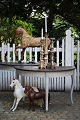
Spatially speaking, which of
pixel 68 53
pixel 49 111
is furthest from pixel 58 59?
pixel 49 111

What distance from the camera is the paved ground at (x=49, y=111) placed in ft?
15.4

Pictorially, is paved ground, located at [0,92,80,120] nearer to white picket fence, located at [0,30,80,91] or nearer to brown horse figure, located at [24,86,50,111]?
brown horse figure, located at [24,86,50,111]

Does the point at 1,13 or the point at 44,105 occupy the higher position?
the point at 1,13

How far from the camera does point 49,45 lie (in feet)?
18.1

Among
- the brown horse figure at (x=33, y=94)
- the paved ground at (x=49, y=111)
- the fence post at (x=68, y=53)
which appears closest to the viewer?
the paved ground at (x=49, y=111)

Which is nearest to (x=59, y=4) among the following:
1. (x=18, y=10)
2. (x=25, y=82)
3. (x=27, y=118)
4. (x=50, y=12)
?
(x=50, y=12)

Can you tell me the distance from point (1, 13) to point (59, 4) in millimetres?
1604

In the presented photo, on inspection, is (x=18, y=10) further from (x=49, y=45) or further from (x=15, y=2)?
(x=49, y=45)

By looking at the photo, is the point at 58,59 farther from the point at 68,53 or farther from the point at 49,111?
the point at 49,111

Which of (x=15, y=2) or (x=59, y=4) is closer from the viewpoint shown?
(x=15, y=2)

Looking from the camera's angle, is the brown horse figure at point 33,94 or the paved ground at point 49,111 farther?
the brown horse figure at point 33,94

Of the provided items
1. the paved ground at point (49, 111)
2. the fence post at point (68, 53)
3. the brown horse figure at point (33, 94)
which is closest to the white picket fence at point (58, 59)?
the fence post at point (68, 53)

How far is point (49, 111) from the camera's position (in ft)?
16.8

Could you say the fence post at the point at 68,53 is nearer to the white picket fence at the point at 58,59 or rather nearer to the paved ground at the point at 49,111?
the white picket fence at the point at 58,59
